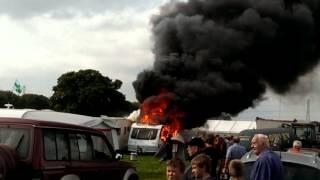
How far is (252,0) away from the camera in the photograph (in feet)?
102

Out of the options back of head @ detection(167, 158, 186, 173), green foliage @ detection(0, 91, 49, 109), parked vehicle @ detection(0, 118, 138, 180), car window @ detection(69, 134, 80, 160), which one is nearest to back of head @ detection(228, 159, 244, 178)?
back of head @ detection(167, 158, 186, 173)

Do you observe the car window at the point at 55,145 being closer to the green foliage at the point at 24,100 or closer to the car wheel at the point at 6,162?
the car wheel at the point at 6,162

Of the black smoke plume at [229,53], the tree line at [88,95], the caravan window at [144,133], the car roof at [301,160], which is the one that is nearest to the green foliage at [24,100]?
the tree line at [88,95]

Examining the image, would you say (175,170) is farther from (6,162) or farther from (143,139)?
(143,139)

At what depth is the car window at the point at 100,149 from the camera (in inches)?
426

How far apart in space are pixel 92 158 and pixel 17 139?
69.0 inches

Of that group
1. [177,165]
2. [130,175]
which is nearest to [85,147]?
[130,175]

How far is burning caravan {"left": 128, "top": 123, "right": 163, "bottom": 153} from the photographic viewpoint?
133ft

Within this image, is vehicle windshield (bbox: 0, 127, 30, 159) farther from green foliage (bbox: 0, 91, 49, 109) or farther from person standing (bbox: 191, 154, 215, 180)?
green foliage (bbox: 0, 91, 49, 109)

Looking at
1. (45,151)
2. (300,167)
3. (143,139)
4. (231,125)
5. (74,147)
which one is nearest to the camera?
(300,167)

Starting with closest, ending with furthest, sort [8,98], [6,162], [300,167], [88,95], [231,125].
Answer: [300,167], [6,162], [231,125], [88,95], [8,98]

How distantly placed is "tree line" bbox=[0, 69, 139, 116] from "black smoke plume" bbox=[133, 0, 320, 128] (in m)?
37.6

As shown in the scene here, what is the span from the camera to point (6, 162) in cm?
866

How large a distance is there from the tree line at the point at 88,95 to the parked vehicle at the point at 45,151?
5598 cm
